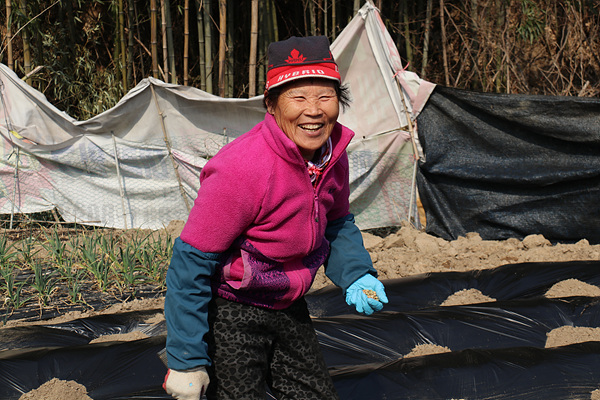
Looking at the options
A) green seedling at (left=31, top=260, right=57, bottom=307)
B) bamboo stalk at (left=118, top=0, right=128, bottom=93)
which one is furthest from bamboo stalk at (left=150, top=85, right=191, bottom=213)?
green seedling at (left=31, top=260, right=57, bottom=307)

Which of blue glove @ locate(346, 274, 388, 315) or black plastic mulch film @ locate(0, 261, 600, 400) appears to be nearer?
blue glove @ locate(346, 274, 388, 315)

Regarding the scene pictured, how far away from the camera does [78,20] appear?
561cm

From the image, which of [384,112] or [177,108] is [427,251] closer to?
[384,112]

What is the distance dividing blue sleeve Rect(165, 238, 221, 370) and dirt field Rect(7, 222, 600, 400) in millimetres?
1806

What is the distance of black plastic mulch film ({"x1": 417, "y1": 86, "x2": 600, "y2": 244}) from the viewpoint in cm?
417

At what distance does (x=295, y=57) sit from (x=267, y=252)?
18.0 inches

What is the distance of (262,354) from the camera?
4.90 ft

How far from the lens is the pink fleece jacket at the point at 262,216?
1.35m

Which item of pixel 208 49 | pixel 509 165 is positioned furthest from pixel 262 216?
pixel 208 49

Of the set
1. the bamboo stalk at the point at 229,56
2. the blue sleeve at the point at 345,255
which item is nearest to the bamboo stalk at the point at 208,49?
the bamboo stalk at the point at 229,56

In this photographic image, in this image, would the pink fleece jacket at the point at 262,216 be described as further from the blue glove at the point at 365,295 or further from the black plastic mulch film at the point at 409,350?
the black plastic mulch film at the point at 409,350

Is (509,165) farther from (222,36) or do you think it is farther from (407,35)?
(222,36)

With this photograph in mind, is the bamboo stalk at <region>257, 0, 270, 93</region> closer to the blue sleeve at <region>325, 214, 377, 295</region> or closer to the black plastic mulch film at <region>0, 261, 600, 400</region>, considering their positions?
the black plastic mulch film at <region>0, 261, 600, 400</region>

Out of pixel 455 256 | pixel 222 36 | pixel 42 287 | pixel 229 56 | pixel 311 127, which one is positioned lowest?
pixel 455 256
